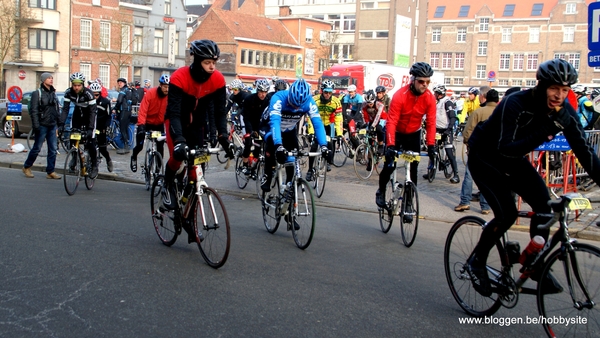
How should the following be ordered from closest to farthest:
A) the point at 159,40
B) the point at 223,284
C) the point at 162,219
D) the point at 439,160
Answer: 1. the point at 223,284
2. the point at 162,219
3. the point at 439,160
4. the point at 159,40

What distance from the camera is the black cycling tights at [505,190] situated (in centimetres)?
467

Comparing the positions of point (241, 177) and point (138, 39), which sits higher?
Result: point (138, 39)

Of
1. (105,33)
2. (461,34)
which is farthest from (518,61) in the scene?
(105,33)

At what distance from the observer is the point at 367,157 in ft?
48.6

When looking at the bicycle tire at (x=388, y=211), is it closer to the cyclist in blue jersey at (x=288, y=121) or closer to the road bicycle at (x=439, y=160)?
the cyclist in blue jersey at (x=288, y=121)

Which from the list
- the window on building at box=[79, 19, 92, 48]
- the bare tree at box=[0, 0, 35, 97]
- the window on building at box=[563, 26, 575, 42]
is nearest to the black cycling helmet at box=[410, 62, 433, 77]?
the bare tree at box=[0, 0, 35, 97]

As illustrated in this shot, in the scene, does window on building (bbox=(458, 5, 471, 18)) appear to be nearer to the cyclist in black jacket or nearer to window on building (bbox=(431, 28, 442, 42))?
window on building (bbox=(431, 28, 442, 42))

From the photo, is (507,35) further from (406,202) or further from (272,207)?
(272,207)

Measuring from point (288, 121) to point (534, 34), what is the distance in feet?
264

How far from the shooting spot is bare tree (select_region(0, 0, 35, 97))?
43.9 metres

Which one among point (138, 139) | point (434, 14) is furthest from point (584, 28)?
point (138, 139)

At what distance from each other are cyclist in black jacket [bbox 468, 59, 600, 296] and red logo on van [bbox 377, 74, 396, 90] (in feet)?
127

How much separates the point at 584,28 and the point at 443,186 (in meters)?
73.9

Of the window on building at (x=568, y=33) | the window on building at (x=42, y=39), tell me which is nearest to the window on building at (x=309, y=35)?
the window on building at (x=568, y=33)
